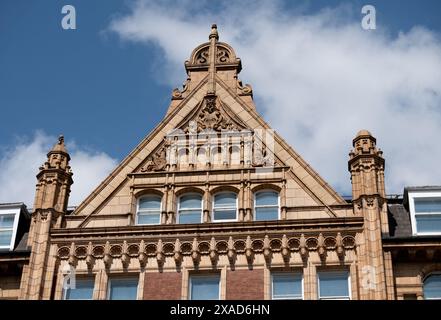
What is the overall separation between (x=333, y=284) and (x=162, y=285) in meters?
5.38

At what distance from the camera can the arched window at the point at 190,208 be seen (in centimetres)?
3002

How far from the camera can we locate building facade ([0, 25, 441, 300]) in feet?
91.3

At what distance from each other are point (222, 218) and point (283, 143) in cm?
354

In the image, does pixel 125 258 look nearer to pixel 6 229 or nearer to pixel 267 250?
pixel 267 250

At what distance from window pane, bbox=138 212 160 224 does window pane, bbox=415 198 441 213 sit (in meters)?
8.77

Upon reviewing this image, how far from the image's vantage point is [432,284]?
27781 mm

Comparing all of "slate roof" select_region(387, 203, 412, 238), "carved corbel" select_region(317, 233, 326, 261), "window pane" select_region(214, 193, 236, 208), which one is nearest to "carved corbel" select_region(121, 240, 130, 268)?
"window pane" select_region(214, 193, 236, 208)

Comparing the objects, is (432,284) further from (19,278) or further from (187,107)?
(19,278)

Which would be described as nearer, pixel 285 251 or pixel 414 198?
pixel 285 251

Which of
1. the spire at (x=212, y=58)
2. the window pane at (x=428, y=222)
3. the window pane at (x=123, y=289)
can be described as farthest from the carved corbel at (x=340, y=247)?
the spire at (x=212, y=58)

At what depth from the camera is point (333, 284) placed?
27.8 meters

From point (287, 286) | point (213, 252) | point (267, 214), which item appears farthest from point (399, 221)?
point (213, 252)

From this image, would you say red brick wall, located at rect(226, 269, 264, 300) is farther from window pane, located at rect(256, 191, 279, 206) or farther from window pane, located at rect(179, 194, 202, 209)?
window pane, located at rect(179, 194, 202, 209)
